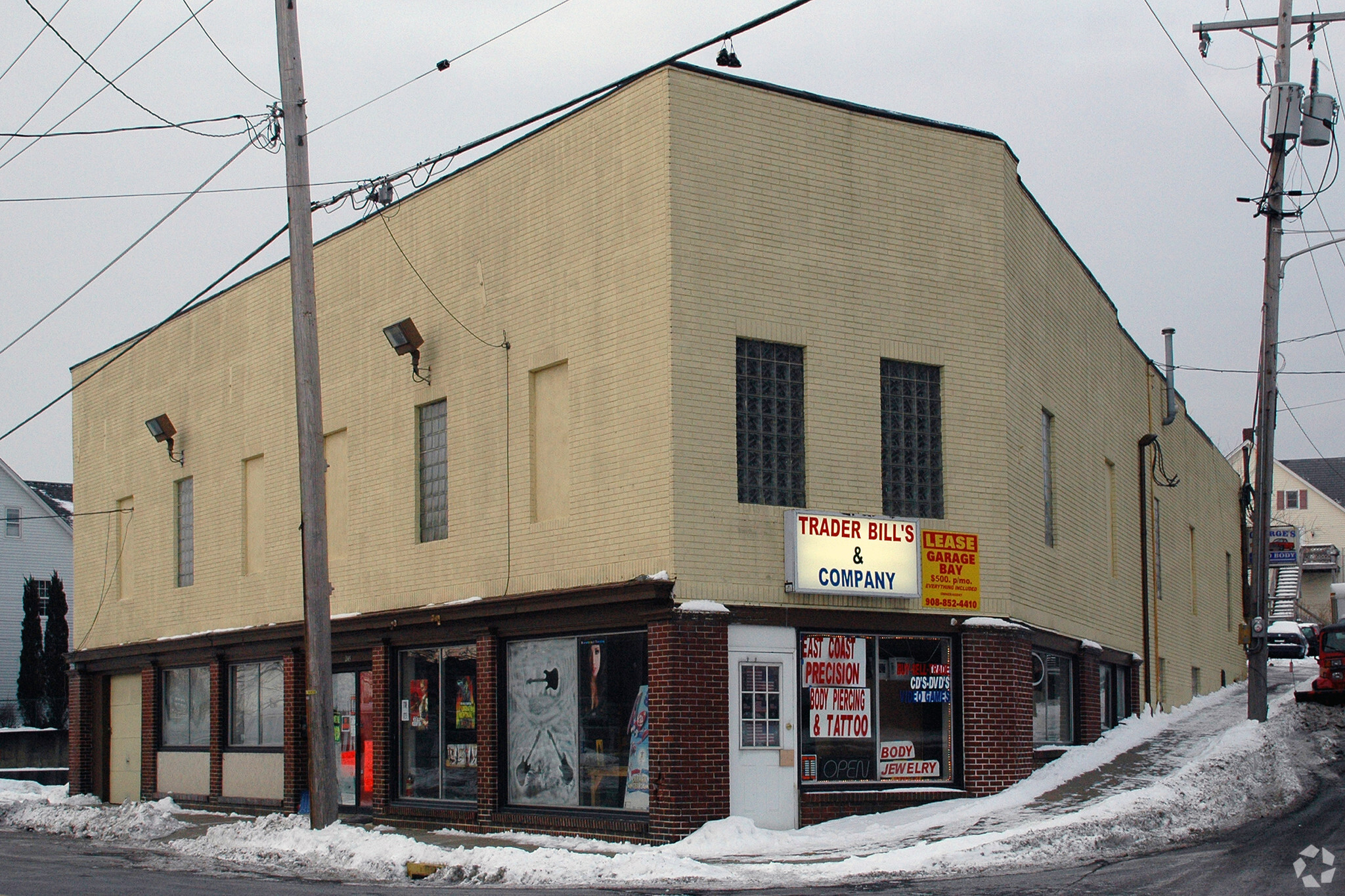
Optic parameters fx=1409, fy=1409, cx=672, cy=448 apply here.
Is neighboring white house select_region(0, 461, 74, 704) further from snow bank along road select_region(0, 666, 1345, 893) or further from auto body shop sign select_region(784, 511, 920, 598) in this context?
auto body shop sign select_region(784, 511, 920, 598)

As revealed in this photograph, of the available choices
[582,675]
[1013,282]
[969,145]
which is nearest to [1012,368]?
[1013,282]

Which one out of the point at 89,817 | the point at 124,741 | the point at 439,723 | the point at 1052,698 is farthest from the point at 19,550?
the point at 1052,698

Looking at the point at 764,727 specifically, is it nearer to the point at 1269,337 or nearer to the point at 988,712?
the point at 988,712

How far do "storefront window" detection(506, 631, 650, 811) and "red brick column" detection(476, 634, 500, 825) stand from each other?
191mm

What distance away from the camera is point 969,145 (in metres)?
20.2

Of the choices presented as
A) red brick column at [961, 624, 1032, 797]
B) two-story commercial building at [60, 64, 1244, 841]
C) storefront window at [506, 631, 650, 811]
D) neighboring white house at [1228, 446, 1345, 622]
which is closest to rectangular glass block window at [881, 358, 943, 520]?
two-story commercial building at [60, 64, 1244, 841]

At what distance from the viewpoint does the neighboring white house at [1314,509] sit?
71.6 m

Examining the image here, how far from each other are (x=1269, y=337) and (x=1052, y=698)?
8515 mm

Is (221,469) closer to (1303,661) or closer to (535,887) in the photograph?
(535,887)

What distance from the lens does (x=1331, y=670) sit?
27.4m

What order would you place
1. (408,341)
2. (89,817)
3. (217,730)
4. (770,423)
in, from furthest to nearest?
(217,730) → (89,817) → (408,341) → (770,423)

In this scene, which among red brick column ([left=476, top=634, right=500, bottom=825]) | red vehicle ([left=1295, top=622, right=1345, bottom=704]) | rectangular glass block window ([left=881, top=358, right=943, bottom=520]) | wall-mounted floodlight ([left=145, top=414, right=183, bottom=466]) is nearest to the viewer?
rectangular glass block window ([left=881, top=358, right=943, bottom=520])

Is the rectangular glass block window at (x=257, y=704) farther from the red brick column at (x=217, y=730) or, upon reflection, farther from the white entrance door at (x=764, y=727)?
the white entrance door at (x=764, y=727)

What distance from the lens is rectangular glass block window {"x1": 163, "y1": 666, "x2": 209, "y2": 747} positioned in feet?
92.5
